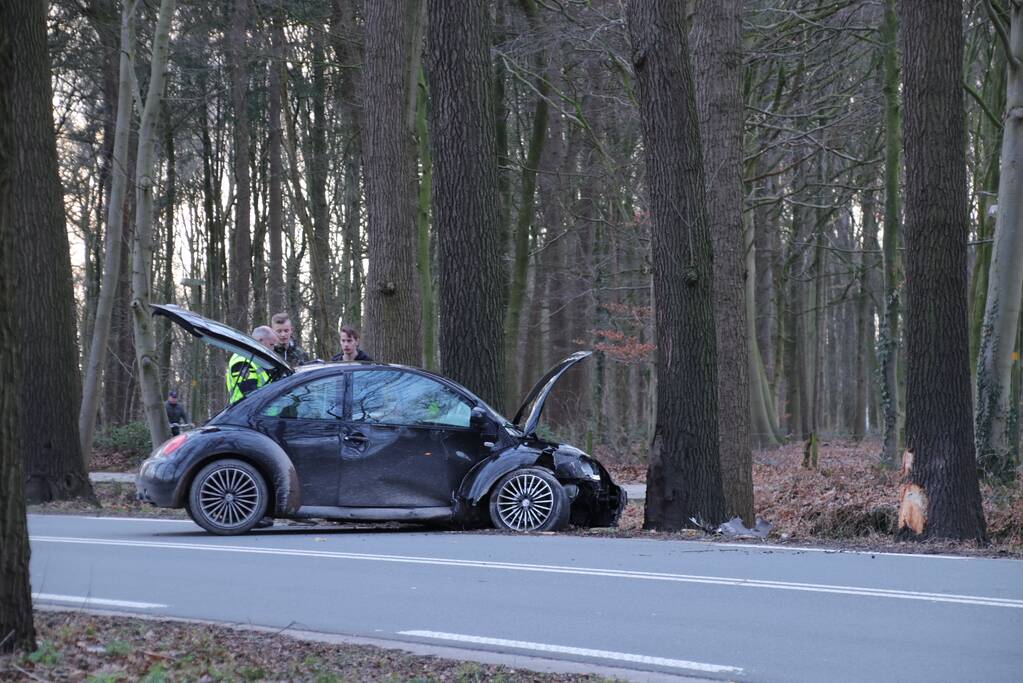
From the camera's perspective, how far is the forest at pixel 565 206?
13070mm

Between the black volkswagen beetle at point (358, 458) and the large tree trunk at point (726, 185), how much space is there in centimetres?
414

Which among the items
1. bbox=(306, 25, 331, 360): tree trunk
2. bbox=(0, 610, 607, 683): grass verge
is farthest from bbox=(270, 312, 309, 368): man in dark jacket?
bbox=(306, 25, 331, 360): tree trunk

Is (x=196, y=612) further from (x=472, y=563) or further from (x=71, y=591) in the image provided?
(x=472, y=563)

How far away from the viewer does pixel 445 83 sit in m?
16.2

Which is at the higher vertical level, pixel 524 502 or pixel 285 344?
pixel 285 344

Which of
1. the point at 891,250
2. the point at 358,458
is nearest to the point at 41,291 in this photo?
the point at 358,458

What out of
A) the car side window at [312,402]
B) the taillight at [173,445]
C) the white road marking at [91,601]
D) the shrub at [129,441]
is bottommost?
the white road marking at [91,601]

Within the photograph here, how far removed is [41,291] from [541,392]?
24.4 ft

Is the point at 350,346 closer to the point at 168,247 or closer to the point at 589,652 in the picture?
the point at 589,652

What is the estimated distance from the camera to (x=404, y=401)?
13273 mm

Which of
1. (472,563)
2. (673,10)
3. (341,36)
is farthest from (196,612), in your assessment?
(341,36)

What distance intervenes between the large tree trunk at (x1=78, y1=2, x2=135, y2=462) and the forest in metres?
0.06

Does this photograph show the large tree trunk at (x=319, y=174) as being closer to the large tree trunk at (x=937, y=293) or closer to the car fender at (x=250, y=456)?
the car fender at (x=250, y=456)

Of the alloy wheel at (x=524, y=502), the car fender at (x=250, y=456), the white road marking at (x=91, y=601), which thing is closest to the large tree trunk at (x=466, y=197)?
the alloy wheel at (x=524, y=502)
